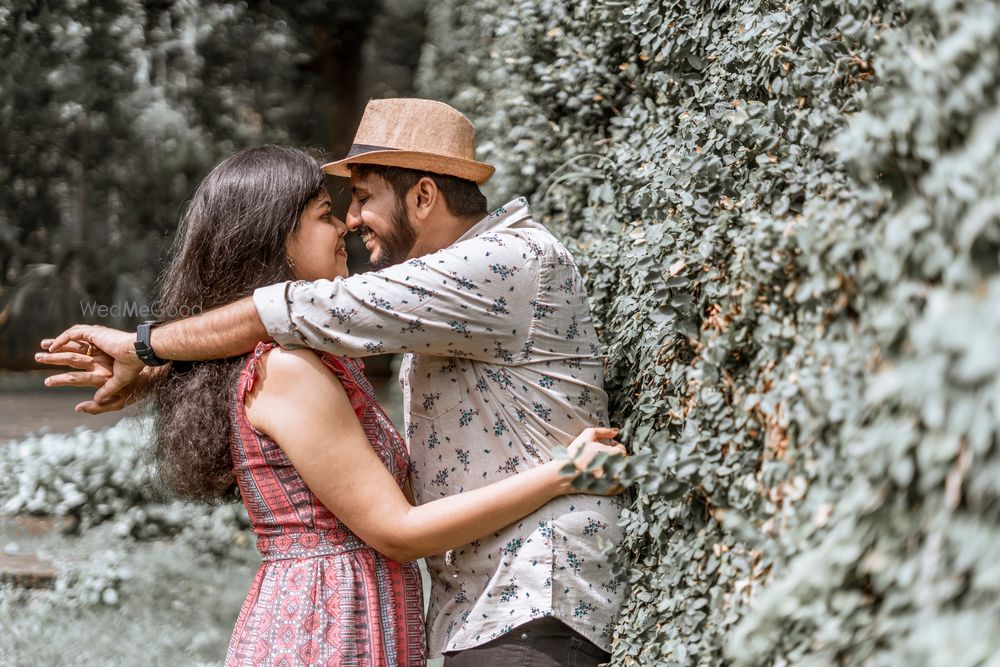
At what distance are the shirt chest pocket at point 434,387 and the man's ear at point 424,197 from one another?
413 millimetres

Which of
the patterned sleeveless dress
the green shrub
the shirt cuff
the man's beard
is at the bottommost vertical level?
the green shrub

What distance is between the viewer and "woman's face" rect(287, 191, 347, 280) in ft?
9.00

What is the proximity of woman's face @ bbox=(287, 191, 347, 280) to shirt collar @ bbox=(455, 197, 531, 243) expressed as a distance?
0.35 meters

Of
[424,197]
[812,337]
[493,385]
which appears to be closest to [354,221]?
[424,197]

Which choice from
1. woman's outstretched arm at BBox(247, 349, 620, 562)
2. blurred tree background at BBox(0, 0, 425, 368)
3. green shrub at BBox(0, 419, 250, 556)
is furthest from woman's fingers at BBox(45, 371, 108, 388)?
blurred tree background at BBox(0, 0, 425, 368)

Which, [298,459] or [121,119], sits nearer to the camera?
[298,459]

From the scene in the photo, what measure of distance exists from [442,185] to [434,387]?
58 centimetres

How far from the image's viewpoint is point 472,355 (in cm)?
256

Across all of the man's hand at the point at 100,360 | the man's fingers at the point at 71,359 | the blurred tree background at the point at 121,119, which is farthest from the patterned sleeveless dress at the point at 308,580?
the blurred tree background at the point at 121,119

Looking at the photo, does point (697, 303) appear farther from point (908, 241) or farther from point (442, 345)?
point (908, 241)

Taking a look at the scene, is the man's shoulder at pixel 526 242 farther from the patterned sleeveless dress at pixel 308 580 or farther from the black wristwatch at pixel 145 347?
the black wristwatch at pixel 145 347

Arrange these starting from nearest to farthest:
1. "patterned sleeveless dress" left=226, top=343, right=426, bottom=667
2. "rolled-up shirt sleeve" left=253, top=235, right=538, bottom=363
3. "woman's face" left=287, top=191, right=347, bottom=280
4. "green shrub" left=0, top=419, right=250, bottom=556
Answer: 1. "rolled-up shirt sleeve" left=253, top=235, right=538, bottom=363
2. "patterned sleeveless dress" left=226, top=343, right=426, bottom=667
3. "woman's face" left=287, top=191, right=347, bottom=280
4. "green shrub" left=0, top=419, right=250, bottom=556

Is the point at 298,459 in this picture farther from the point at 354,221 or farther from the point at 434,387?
the point at 354,221

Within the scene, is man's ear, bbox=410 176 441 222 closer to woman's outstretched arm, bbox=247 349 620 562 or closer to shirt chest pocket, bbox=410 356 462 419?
shirt chest pocket, bbox=410 356 462 419
